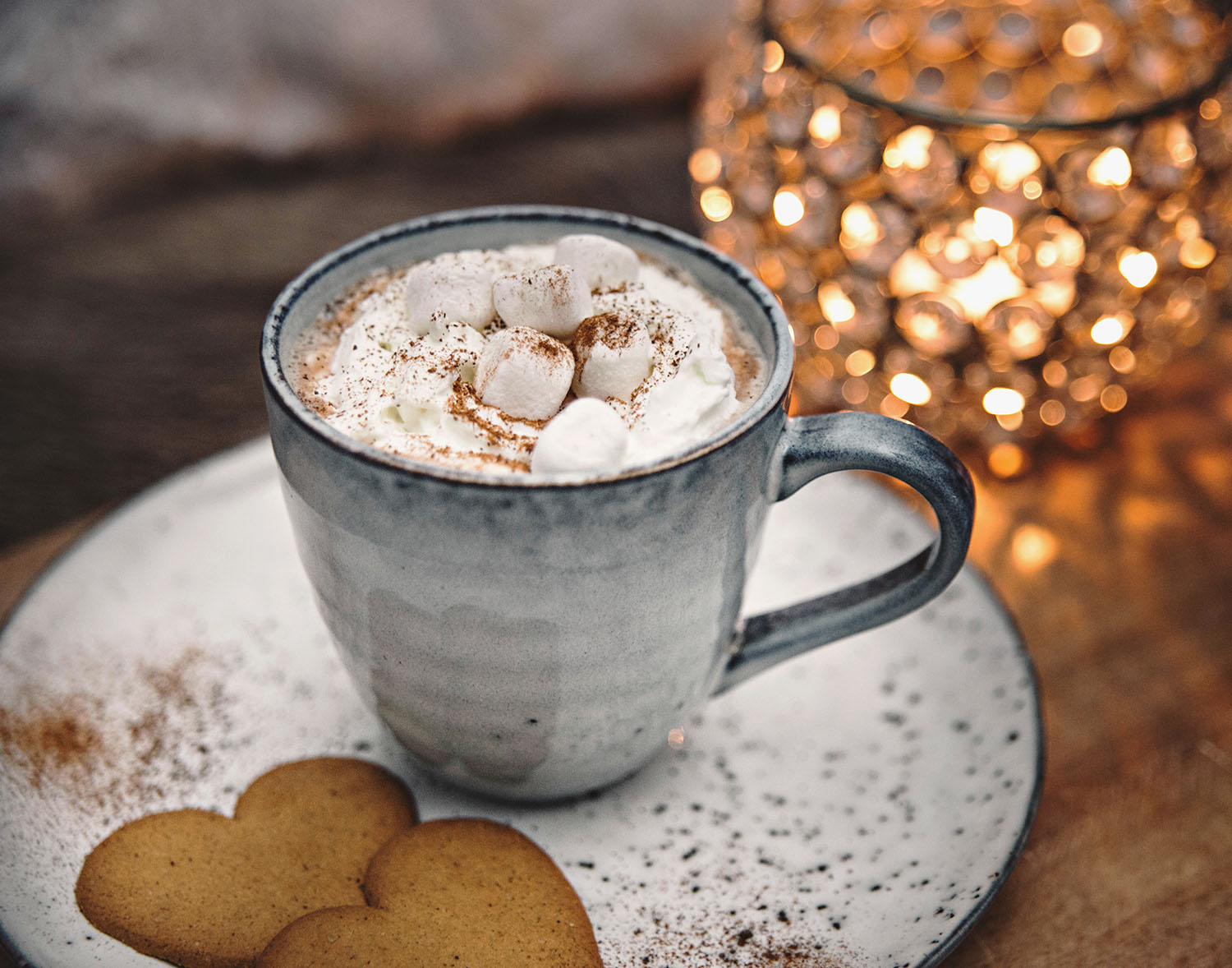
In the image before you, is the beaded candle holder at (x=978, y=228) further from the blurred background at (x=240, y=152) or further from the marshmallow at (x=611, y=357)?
the blurred background at (x=240, y=152)

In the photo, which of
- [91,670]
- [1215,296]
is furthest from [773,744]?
[1215,296]

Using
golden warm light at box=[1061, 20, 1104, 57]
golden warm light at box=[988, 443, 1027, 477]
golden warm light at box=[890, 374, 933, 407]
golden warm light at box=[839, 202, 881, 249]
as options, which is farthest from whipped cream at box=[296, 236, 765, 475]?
golden warm light at box=[1061, 20, 1104, 57]

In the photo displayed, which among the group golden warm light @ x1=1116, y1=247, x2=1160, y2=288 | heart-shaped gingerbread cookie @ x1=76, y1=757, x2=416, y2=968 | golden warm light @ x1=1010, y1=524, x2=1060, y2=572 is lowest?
heart-shaped gingerbread cookie @ x1=76, y1=757, x2=416, y2=968

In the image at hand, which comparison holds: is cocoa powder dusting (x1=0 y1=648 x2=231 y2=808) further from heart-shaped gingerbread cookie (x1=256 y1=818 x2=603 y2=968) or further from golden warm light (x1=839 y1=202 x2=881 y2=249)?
golden warm light (x1=839 y1=202 x2=881 y2=249)

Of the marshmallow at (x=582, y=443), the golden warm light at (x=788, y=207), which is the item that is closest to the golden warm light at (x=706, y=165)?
the golden warm light at (x=788, y=207)

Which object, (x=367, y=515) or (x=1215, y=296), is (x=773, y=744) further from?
(x=1215, y=296)

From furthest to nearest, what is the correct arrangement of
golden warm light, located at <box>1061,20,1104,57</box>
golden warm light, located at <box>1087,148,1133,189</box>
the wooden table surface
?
golden warm light, located at <box>1061,20,1104,57</box> < golden warm light, located at <box>1087,148,1133,189</box> < the wooden table surface
